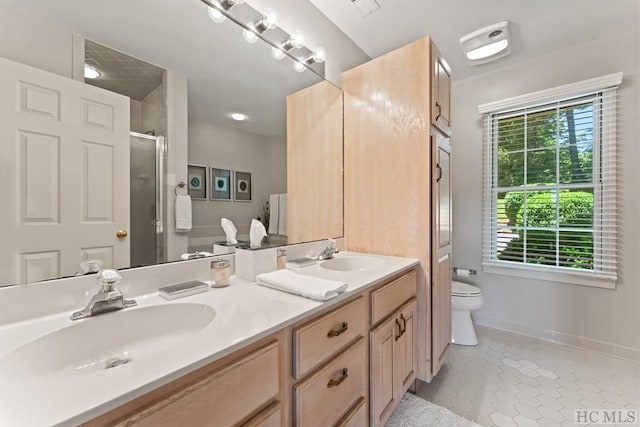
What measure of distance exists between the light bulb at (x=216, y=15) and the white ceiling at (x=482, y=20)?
809 millimetres

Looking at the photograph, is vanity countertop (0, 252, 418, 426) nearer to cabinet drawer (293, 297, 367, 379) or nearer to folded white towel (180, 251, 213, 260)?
cabinet drawer (293, 297, 367, 379)

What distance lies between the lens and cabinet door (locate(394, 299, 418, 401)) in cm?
137

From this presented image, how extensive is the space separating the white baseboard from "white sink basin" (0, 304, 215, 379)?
2.66 meters

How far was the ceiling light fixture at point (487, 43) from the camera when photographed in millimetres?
1929

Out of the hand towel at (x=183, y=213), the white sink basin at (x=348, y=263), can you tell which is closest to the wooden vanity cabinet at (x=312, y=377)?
the white sink basin at (x=348, y=263)

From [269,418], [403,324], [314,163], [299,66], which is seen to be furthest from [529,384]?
[299,66]

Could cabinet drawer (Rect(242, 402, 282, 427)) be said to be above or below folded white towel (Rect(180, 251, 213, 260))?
below

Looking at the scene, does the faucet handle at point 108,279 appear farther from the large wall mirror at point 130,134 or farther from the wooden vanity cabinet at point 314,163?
the wooden vanity cabinet at point 314,163

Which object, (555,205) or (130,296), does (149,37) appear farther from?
(555,205)

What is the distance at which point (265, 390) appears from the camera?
708 millimetres

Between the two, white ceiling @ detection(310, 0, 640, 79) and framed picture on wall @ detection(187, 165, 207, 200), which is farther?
white ceiling @ detection(310, 0, 640, 79)

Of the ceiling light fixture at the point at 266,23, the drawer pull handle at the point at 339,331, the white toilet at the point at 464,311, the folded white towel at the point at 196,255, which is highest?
the ceiling light fixture at the point at 266,23

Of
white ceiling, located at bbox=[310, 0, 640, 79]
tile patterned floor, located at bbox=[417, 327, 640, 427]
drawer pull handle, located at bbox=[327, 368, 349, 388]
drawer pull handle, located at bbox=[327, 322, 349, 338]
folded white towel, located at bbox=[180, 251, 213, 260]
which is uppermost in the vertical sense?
white ceiling, located at bbox=[310, 0, 640, 79]

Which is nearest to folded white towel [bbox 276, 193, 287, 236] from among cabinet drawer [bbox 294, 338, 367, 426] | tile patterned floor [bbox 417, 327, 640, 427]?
cabinet drawer [bbox 294, 338, 367, 426]
